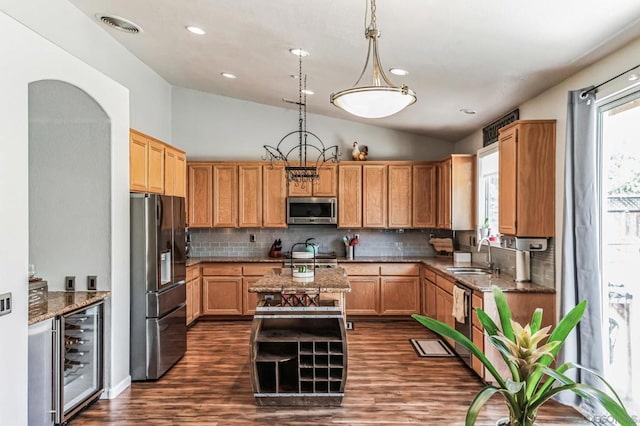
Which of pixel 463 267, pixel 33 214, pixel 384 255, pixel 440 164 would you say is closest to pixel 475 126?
pixel 440 164

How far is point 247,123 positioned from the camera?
6.61 metres

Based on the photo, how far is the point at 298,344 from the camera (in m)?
3.48

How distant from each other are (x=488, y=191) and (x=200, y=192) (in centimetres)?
394

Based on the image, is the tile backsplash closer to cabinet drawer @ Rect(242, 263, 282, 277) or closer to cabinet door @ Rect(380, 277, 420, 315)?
cabinet drawer @ Rect(242, 263, 282, 277)

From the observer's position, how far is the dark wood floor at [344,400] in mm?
3215

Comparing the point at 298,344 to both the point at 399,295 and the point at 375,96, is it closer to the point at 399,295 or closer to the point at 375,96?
the point at 375,96

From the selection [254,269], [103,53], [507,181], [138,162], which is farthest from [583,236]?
[103,53]

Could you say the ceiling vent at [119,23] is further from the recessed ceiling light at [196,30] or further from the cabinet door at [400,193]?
the cabinet door at [400,193]

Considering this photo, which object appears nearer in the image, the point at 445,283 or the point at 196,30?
the point at 196,30

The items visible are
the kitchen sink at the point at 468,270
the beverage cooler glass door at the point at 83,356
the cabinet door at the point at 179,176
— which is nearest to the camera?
the beverage cooler glass door at the point at 83,356

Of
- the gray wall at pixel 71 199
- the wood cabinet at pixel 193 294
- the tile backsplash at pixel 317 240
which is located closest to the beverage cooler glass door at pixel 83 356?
the gray wall at pixel 71 199

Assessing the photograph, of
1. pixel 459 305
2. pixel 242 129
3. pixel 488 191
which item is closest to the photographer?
pixel 459 305

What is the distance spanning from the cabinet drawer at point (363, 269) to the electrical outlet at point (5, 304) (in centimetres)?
421

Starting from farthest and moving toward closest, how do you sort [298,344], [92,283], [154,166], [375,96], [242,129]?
[242,129], [154,166], [92,283], [298,344], [375,96]
